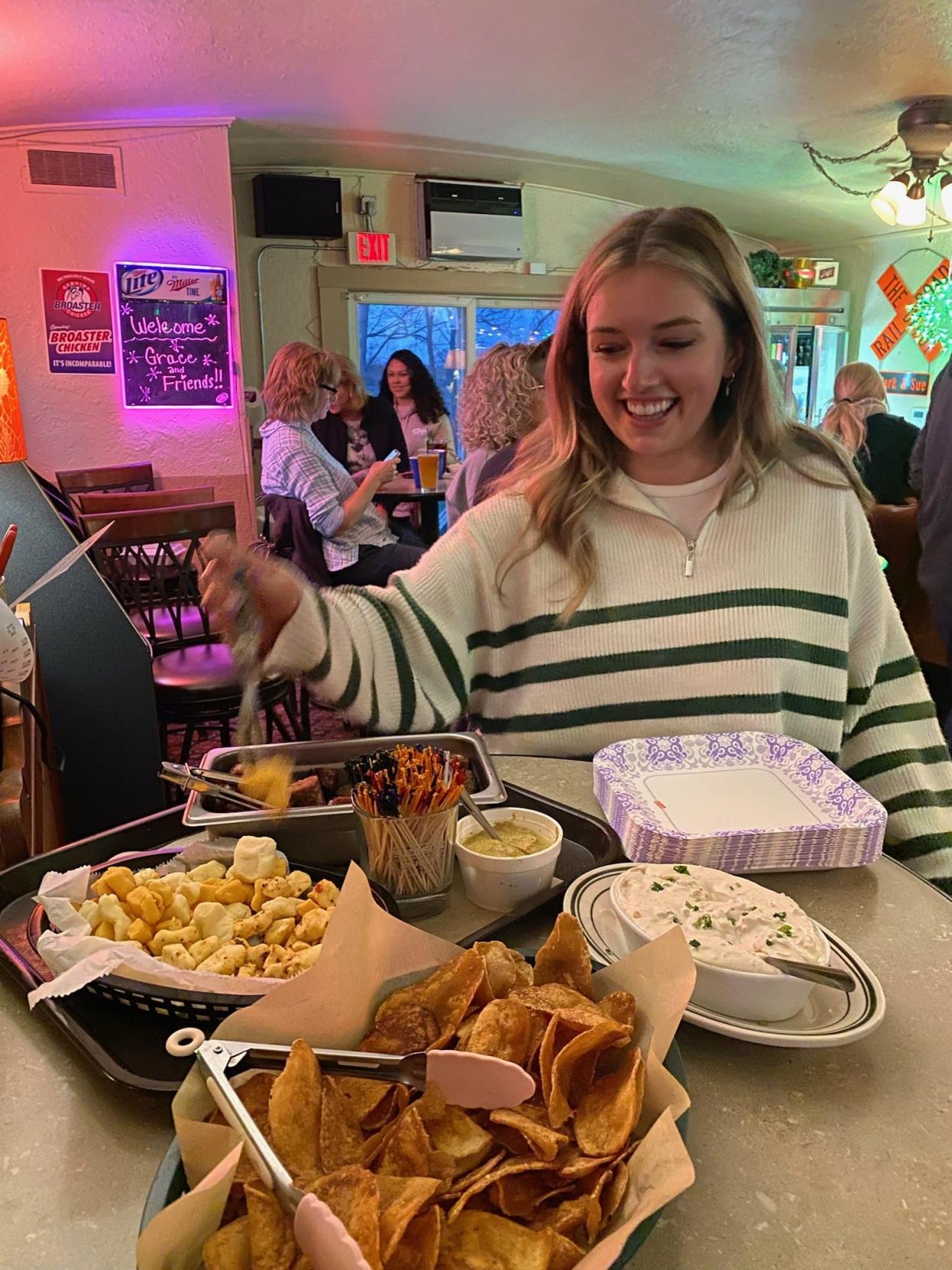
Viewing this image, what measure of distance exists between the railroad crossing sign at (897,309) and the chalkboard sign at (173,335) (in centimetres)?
588

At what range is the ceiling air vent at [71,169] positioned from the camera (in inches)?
187

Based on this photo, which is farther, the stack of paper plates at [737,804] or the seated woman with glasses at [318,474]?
the seated woman with glasses at [318,474]

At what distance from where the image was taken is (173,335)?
5.16m

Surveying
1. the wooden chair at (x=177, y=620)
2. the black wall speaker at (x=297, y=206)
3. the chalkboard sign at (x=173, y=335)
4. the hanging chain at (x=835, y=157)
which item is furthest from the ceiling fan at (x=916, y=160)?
the wooden chair at (x=177, y=620)

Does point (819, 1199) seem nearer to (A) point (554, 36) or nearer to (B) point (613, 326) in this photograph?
(B) point (613, 326)

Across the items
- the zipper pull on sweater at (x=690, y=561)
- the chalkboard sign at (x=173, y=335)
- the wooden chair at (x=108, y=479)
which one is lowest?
the wooden chair at (x=108, y=479)

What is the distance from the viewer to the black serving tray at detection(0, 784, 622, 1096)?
79 cm

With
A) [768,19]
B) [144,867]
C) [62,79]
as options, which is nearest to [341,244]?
[62,79]

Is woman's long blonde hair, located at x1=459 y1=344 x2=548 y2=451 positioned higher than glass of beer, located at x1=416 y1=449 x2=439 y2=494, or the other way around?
woman's long blonde hair, located at x1=459 y1=344 x2=548 y2=451

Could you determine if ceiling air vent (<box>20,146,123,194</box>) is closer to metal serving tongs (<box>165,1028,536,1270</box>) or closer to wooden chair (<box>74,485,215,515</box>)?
→ wooden chair (<box>74,485,215,515</box>)

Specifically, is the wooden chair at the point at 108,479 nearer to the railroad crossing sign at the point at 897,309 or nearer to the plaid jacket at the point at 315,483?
the plaid jacket at the point at 315,483

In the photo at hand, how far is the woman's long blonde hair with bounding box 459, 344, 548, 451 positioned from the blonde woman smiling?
1.63 metres

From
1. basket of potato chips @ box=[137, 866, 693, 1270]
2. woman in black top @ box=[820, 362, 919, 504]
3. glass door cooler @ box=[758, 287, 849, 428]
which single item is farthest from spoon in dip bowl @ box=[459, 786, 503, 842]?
glass door cooler @ box=[758, 287, 849, 428]

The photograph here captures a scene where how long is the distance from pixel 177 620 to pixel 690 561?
192cm
